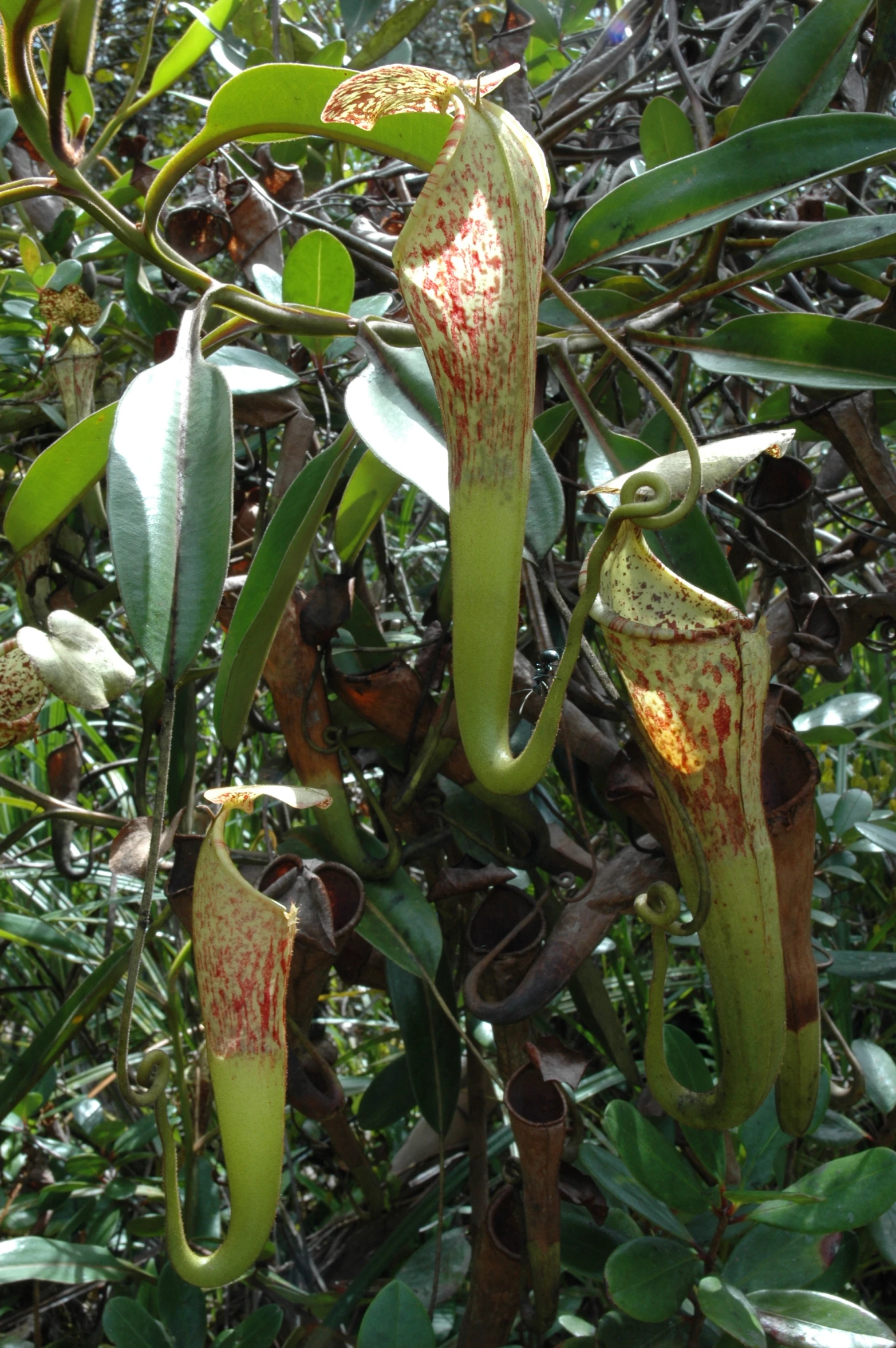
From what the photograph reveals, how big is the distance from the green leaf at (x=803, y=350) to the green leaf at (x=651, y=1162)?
24.9 inches

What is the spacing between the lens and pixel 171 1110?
1.38m

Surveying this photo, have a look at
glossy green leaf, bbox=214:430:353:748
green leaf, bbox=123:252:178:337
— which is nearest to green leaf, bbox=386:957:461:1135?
glossy green leaf, bbox=214:430:353:748

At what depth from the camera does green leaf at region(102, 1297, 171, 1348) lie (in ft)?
2.84

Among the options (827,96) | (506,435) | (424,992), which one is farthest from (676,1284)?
(827,96)

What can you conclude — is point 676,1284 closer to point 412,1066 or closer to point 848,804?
point 412,1066

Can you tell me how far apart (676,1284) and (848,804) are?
558 millimetres

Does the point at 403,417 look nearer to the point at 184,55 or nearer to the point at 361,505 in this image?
the point at 361,505

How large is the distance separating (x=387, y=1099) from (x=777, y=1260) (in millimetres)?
488

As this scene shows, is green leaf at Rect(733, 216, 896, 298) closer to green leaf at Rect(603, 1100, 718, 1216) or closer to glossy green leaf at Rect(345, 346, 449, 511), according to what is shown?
glossy green leaf at Rect(345, 346, 449, 511)

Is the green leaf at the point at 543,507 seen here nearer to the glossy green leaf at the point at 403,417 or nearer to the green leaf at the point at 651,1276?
the glossy green leaf at the point at 403,417

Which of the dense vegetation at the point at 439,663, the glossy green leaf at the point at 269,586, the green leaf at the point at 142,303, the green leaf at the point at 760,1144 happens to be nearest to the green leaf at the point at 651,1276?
the dense vegetation at the point at 439,663

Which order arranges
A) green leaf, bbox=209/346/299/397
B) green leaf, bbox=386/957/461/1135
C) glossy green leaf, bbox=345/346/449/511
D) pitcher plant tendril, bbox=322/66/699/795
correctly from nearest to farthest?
pitcher plant tendril, bbox=322/66/699/795 < glossy green leaf, bbox=345/346/449/511 < green leaf, bbox=209/346/299/397 < green leaf, bbox=386/957/461/1135

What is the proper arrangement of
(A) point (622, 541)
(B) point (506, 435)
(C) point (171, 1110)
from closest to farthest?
(B) point (506, 435) < (A) point (622, 541) < (C) point (171, 1110)

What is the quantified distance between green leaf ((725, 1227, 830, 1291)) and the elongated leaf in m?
0.66
